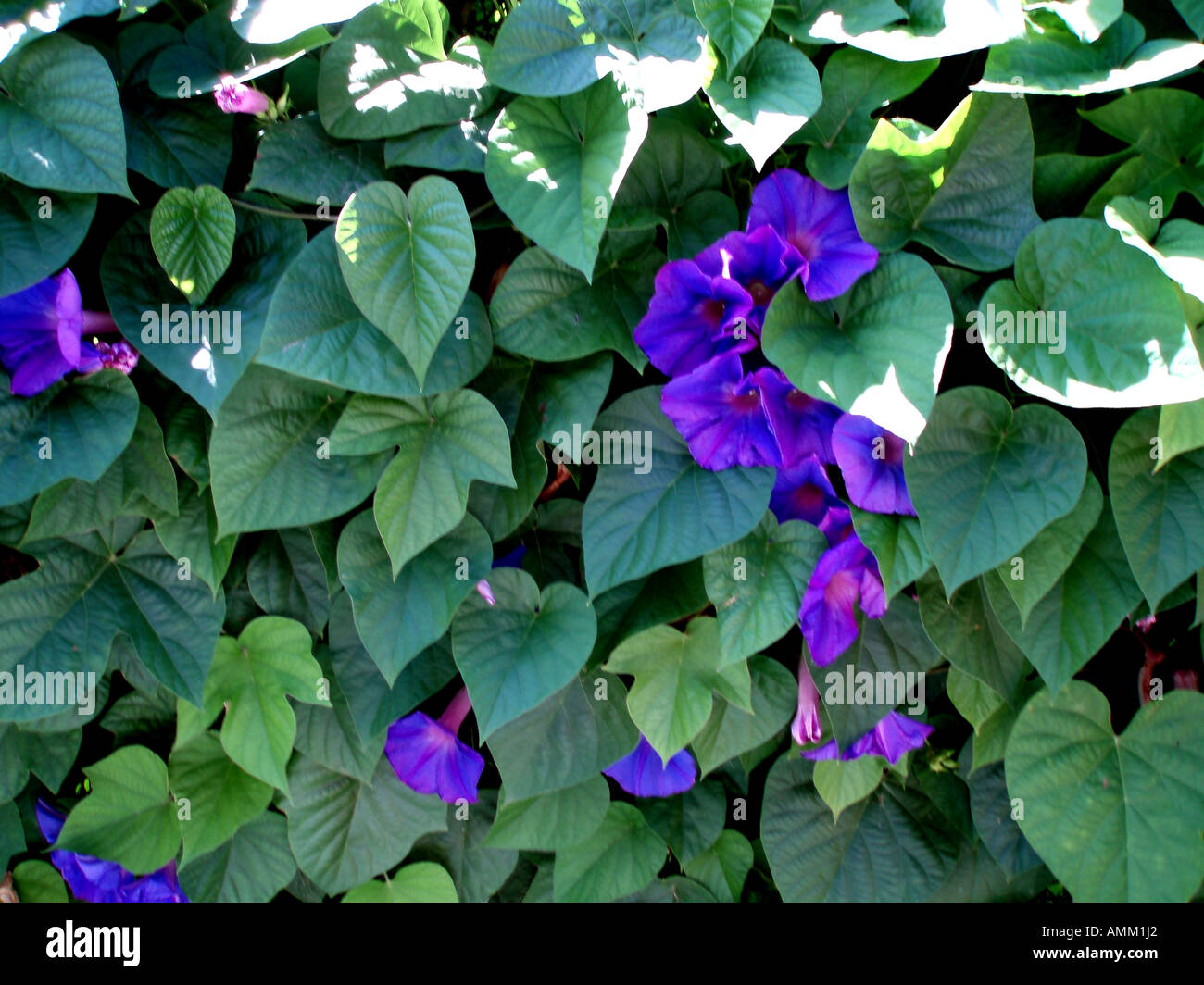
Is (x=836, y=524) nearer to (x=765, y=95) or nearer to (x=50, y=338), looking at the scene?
(x=765, y=95)

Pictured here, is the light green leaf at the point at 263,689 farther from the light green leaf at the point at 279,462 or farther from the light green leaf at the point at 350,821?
the light green leaf at the point at 279,462

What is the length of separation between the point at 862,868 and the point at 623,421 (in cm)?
92

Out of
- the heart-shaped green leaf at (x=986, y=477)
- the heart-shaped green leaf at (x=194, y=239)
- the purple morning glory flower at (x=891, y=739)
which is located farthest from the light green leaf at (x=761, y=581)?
the heart-shaped green leaf at (x=194, y=239)

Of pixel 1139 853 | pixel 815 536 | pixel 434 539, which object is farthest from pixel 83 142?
pixel 1139 853

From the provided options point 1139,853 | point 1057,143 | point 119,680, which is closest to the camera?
point 1057,143

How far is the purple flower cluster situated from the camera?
45.3 inches

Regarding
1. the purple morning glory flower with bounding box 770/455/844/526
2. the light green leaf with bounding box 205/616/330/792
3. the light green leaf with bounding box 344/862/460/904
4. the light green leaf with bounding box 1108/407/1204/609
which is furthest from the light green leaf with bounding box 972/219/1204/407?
the light green leaf with bounding box 344/862/460/904

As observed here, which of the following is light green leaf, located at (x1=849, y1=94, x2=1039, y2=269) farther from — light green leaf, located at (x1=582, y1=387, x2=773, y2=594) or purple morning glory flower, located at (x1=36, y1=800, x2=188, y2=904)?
purple morning glory flower, located at (x1=36, y1=800, x2=188, y2=904)

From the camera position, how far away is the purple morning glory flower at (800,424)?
118cm

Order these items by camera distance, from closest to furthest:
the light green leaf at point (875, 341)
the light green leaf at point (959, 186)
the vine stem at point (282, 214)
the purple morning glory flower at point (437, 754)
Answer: the light green leaf at point (875, 341), the light green leaf at point (959, 186), the vine stem at point (282, 214), the purple morning glory flower at point (437, 754)

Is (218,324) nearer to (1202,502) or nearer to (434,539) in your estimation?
(434,539)

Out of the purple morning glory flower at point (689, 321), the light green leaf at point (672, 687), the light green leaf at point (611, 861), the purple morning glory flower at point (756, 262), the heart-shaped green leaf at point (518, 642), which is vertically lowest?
the light green leaf at point (611, 861)

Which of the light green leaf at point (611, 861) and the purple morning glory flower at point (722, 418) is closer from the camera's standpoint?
the purple morning glory flower at point (722, 418)

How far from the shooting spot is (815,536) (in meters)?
1.23
